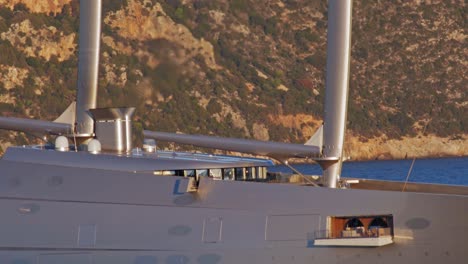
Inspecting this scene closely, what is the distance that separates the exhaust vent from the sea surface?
1544 inches

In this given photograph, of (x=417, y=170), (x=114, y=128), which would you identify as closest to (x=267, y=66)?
(x=417, y=170)

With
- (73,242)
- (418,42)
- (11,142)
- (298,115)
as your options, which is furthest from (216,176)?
(418,42)

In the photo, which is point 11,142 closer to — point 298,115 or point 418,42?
point 298,115

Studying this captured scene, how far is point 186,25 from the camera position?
111125mm

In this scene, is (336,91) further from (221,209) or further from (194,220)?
(194,220)

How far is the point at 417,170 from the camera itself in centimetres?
9056

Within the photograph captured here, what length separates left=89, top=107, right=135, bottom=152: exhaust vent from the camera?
112 feet

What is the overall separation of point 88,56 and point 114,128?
335 cm

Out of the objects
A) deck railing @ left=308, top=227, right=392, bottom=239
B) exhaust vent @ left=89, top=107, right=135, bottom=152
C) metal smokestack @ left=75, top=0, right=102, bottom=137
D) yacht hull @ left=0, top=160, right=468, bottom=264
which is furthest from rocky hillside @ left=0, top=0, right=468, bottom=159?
deck railing @ left=308, top=227, right=392, bottom=239

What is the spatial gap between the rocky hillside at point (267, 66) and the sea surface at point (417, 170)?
440 centimetres

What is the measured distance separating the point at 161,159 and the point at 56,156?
268cm

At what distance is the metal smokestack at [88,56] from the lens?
3644 cm

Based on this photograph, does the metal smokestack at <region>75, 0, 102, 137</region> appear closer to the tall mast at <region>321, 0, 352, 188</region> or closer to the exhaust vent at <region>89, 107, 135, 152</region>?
A: the exhaust vent at <region>89, 107, 135, 152</region>

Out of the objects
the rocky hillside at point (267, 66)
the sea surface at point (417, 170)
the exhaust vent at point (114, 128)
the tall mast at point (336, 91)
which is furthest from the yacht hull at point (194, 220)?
the rocky hillside at point (267, 66)
